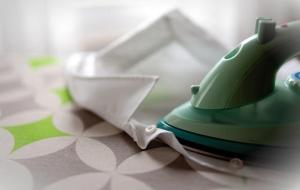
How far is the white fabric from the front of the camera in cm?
55

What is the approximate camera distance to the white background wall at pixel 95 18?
1.19 m

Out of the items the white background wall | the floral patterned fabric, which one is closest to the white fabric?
the floral patterned fabric

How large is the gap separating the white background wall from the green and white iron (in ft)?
2.38

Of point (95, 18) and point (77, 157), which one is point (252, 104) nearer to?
point (77, 157)

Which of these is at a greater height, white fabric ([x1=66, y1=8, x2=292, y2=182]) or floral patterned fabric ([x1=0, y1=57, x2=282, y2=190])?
white fabric ([x1=66, y1=8, x2=292, y2=182])

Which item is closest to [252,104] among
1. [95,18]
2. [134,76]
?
[134,76]

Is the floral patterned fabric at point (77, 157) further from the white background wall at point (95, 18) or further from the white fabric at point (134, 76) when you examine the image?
the white background wall at point (95, 18)

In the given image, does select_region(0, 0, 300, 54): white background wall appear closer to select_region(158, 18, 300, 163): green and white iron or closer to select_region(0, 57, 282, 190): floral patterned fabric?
select_region(0, 57, 282, 190): floral patterned fabric

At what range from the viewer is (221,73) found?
0.52 meters

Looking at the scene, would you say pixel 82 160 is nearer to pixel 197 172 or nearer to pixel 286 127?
pixel 197 172

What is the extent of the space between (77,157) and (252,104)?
27cm

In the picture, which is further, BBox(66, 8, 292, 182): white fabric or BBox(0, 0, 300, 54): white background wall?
BBox(0, 0, 300, 54): white background wall

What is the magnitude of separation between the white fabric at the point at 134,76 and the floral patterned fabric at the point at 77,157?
0.02 m

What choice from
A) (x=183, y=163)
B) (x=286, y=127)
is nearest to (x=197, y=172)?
(x=183, y=163)
